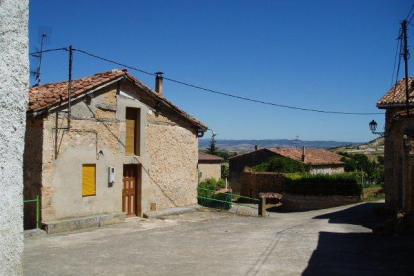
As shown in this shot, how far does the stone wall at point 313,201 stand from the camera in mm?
25891

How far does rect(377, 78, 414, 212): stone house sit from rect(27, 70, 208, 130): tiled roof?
27.6 feet

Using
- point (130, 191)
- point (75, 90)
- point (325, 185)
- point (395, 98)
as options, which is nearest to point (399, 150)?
point (395, 98)

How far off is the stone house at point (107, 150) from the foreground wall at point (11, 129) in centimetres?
1067

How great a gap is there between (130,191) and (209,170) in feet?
93.5

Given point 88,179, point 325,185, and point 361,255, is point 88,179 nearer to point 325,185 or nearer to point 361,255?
point 361,255

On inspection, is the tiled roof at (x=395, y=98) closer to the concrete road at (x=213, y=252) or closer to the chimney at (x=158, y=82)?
the concrete road at (x=213, y=252)

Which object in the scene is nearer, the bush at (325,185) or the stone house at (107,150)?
the stone house at (107,150)

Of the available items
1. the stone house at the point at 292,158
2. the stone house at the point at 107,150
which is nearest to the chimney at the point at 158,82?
the stone house at the point at 107,150

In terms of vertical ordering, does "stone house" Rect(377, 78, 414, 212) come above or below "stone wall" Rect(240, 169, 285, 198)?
above

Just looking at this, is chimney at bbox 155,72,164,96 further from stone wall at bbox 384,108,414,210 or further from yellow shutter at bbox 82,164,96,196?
stone wall at bbox 384,108,414,210

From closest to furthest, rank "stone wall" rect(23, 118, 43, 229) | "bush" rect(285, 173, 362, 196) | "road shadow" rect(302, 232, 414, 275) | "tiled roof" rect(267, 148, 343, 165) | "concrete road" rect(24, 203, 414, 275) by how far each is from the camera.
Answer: "road shadow" rect(302, 232, 414, 275) → "concrete road" rect(24, 203, 414, 275) → "stone wall" rect(23, 118, 43, 229) → "bush" rect(285, 173, 362, 196) → "tiled roof" rect(267, 148, 343, 165)

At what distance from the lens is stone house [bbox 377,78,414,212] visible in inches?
506

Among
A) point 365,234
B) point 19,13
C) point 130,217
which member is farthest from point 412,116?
point 19,13

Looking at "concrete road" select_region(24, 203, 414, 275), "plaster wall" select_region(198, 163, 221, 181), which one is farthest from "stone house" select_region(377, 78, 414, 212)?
"plaster wall" select_region(198, 163, 221, 181)
